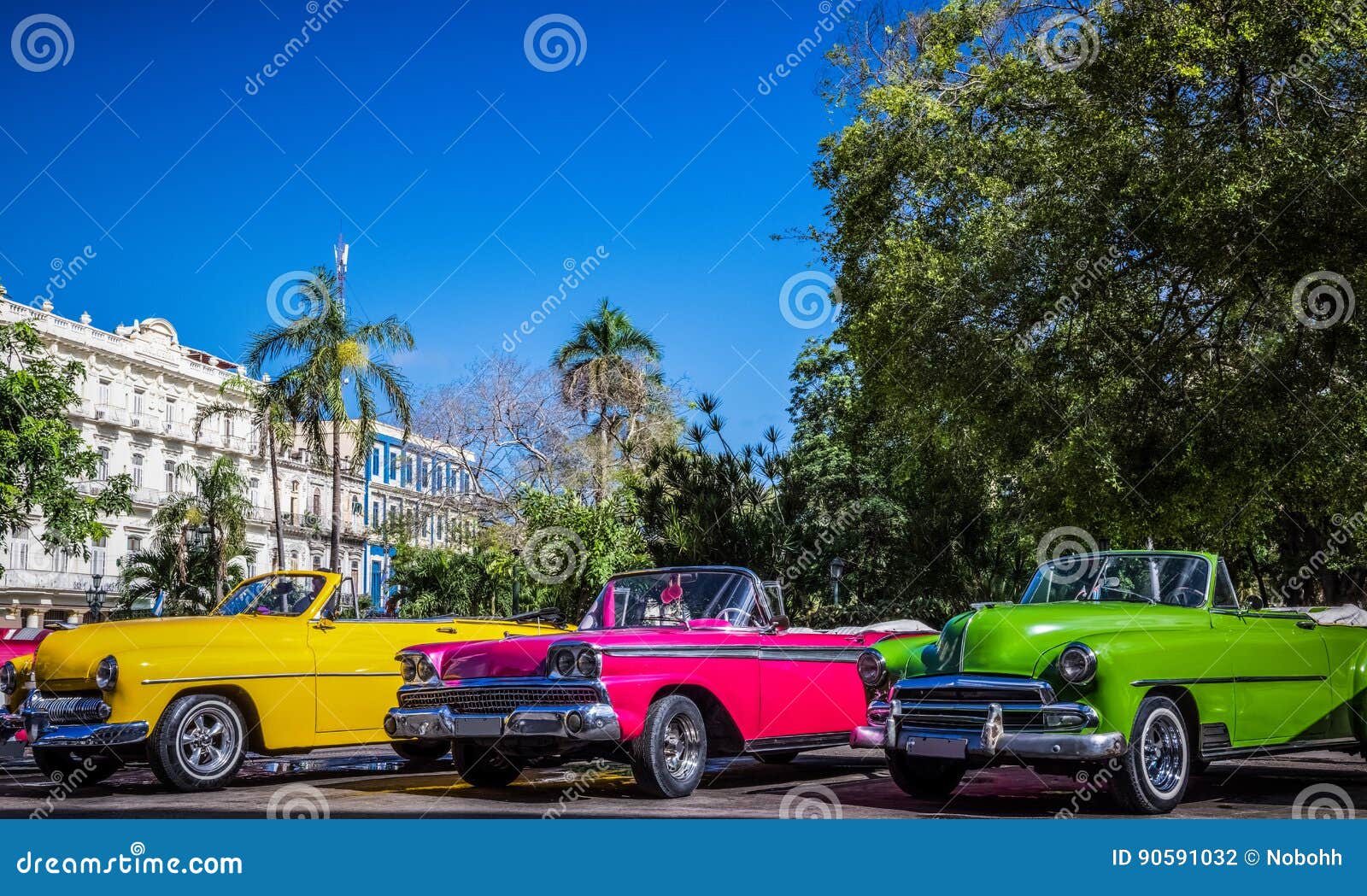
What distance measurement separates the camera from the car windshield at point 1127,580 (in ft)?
30.5

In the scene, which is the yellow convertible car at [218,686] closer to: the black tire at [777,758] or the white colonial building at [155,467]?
the black tire at [777,758]

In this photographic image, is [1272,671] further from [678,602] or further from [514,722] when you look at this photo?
[514,722]

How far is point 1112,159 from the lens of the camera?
51.8ft

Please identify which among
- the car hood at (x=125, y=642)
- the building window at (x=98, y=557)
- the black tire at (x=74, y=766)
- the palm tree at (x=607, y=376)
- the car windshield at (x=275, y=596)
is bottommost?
the black tire at (x=74, y=766)

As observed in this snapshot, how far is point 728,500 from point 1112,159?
6756mm

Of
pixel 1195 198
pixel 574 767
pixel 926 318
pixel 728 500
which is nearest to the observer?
pixel 574 767

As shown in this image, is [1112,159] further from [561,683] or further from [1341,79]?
[561,683]

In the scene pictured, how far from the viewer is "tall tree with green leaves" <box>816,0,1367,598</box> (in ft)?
47.0

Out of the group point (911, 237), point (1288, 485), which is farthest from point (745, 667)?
point (911, 237)

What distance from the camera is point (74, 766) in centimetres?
1023

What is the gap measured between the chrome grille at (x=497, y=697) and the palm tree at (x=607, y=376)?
32.5 m

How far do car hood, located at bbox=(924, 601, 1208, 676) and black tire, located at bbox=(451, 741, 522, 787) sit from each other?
3315 millimetres

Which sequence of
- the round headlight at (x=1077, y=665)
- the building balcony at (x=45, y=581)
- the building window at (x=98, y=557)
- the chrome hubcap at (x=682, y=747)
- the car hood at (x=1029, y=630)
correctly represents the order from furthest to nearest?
the building window at (x=98, y=557) < the building balcony at (x=45, y=581) < the chrome hubcap at (x=682, y=747) < the car hood at (x=1029, y=630) < the round headlight at (x=1077, y=665)

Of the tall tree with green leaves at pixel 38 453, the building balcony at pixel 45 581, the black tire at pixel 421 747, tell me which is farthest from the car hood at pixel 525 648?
the building balcony at pixel 45 581
